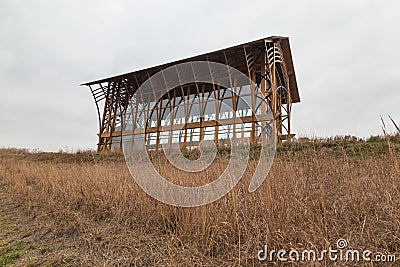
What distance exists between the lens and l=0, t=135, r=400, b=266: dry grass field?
2.32 m

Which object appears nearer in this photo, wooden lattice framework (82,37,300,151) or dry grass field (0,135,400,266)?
dry grass field (0,135,400,266)

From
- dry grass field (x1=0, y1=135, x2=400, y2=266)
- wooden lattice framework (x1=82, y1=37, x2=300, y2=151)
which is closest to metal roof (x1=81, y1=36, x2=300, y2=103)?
wooden lattice framework (x1=82, y1=37, x2=300, y2=151)

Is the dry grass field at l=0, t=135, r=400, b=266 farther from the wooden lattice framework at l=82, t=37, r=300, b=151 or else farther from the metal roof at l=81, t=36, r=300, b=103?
the metal roof at l=81, t=36, r=300, b=103

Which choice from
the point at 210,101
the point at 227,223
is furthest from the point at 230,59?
the point at 227,223

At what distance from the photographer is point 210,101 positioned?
14719mm

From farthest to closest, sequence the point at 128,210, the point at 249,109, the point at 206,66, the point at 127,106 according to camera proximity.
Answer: the point at 127,106 → the point at 206,66 → the point at 249,109 → the point at 128,210

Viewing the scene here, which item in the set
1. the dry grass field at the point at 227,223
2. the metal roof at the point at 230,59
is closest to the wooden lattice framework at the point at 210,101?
the metal roof at the point at 230,59

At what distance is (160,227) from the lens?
3.20m

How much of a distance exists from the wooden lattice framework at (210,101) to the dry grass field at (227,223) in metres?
8.55

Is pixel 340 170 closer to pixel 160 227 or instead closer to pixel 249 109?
pixel 160 227

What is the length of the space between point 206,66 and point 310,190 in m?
12.4

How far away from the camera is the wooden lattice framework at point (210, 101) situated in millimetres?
13023

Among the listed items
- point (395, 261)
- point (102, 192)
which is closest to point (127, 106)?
point (102, 192)

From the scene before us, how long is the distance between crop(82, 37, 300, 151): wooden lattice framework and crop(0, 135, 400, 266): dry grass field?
8.55 meters
